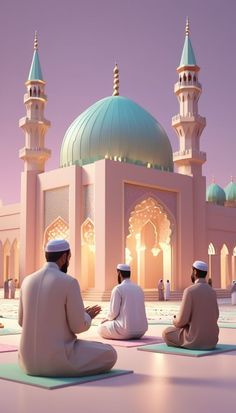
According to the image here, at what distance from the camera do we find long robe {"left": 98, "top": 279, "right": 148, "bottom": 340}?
6.08 meters

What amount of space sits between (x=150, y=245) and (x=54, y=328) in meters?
15.2

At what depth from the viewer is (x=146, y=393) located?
Result: 3.34 metres

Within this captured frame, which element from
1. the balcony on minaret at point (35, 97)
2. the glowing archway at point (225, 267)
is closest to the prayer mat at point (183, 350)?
the balcony on minaret at point (35, 97)

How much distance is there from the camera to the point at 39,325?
3771 millimetres

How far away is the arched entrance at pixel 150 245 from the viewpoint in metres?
17.9

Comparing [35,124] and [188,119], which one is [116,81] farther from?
[35,124]

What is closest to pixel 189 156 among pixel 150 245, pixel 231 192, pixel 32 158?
pixel 150 245

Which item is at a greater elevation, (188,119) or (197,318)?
(188,119)

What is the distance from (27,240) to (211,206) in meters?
6.96

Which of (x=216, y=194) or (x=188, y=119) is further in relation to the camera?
(x=216, y=194)

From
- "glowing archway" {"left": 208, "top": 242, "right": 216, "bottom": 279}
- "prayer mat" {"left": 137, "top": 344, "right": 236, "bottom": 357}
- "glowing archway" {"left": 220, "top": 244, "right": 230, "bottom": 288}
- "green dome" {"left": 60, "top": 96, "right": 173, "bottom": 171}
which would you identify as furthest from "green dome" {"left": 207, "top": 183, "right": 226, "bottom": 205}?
"prayer mat" {"left": 137, "top": 344, "right": 236, "bottom": 357}

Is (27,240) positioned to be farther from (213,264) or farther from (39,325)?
(39,325)

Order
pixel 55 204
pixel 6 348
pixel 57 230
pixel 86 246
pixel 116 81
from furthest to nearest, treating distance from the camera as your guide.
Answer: pixel 116 81, pixel 57 230, pixel 55 204, pixel 86 246, pixel 6 348

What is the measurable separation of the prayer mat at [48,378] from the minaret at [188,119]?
51.0 ft
